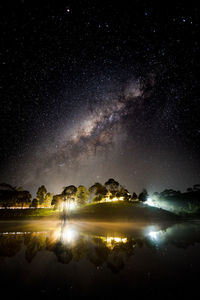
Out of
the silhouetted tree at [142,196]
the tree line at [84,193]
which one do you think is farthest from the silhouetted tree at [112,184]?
the silhouetted tree at [142,196]

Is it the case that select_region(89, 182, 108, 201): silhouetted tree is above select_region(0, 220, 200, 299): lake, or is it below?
above

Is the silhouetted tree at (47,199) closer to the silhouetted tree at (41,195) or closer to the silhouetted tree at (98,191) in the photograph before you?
the silhouetted tree at (41,195)

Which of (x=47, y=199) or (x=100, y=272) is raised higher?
(x=47, y=199)

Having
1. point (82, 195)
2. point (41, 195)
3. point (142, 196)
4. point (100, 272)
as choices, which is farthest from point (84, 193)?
point (100, 272)

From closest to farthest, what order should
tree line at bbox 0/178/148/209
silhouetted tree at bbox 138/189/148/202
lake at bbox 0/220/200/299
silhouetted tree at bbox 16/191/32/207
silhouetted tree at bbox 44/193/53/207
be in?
lake at bbox 0/220/200/299 < silhouetted tree at bbox 16/191/32/207 < tree line at bbox 0/178/148/209 < silhouetted tree at bbox 44/193/53/207 < silhouetted tree at bbox 138/189/148/202

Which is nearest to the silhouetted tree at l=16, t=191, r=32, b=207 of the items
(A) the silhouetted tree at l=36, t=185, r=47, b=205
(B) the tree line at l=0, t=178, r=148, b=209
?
(B) the tree line at l=0, t=178, r=148, b=209

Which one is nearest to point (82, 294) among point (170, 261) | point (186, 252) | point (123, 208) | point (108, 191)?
point (170, 261)

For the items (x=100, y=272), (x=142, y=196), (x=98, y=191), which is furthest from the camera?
(x=142, y=196)

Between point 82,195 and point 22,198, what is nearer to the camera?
point 22,198

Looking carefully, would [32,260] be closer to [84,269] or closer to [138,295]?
[84,269]

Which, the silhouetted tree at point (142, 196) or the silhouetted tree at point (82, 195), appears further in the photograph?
the silhouetted tree at point (142, 196)

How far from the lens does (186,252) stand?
10383 mm

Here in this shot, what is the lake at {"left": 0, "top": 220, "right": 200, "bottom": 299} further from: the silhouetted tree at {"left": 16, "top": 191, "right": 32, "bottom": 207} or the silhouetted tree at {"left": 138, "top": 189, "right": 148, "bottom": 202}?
the silhouetted tree at {"left": 138, "top": 189, "right": 148, "bottom": 202}

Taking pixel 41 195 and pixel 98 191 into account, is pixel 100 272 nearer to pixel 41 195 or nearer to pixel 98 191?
pixel 98 191
